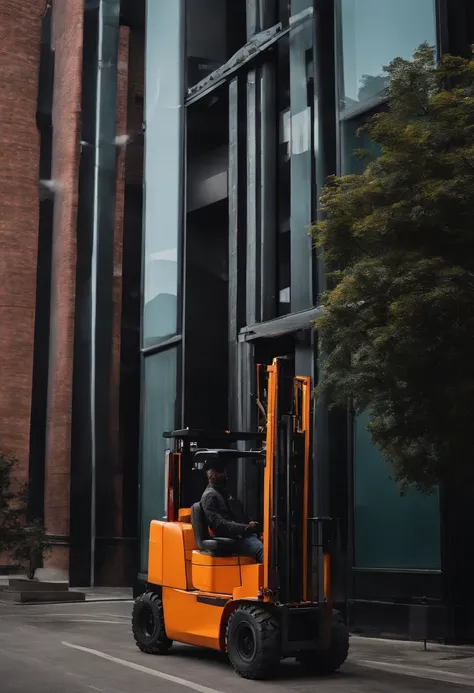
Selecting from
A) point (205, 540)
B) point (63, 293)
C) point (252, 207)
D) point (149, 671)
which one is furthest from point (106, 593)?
point (149, 671)

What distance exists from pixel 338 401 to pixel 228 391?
9375 millimetres

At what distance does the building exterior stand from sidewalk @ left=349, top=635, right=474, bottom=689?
0.45 meters

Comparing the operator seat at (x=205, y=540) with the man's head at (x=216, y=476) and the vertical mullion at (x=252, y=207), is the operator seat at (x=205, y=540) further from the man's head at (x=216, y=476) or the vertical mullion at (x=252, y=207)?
the vertical mullion at (x=252, y=207)

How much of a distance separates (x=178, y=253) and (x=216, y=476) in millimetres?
10816

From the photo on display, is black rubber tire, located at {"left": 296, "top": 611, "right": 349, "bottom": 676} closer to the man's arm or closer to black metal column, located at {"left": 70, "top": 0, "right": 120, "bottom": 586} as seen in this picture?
the man's arm

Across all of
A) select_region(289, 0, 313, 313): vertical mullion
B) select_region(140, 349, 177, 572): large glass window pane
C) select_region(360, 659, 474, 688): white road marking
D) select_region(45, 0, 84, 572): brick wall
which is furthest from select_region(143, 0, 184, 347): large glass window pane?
select_region(360, 659, 474, 688): white road marking

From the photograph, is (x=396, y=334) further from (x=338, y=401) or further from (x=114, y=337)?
(x=114, y=337)

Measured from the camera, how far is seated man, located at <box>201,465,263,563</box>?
10383 millimetres

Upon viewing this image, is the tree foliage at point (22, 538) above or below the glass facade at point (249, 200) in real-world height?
below

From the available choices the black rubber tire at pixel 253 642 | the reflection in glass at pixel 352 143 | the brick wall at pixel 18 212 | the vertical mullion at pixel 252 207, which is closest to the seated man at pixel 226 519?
the black rubber tire at pixel 253 642

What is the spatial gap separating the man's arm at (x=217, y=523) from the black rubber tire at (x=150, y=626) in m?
1.39

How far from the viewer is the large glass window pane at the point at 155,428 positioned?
68.8ft

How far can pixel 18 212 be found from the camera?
32031mm

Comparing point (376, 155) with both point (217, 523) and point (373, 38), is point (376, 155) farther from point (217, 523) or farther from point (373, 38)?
point (217, 523)
